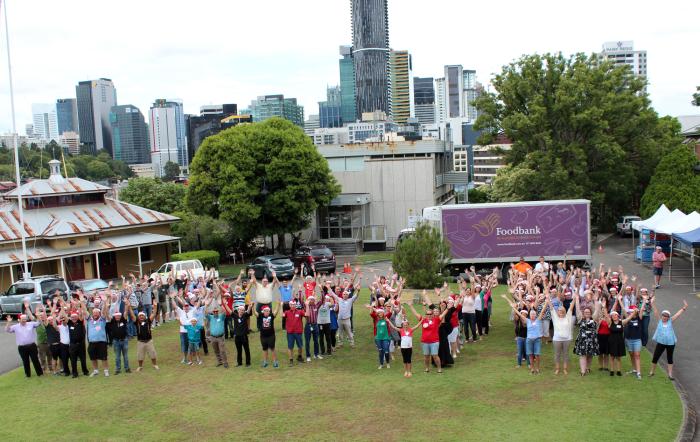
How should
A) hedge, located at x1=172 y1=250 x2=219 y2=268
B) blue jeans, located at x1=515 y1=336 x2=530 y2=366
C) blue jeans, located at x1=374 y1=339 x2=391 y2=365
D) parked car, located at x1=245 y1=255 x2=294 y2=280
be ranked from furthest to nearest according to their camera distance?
hedge, located at x1=172 y1=250 x2=219 y2=268
parked car, located at x1=245 y1=255 x2=294 y2=280
blue jeans, located at x1=374 y1=339 x2=391 y2=365
blue jeans, located at x1=515 y1=336 x2=530 y2=366

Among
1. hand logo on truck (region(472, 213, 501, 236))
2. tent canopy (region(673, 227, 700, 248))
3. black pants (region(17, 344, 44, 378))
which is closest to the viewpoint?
black pants (region(17, 344, 44, 378))

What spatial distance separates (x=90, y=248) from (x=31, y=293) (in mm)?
9378

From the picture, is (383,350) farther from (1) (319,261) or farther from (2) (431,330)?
(1) (319,261)

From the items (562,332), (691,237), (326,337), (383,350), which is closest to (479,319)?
(383,350)

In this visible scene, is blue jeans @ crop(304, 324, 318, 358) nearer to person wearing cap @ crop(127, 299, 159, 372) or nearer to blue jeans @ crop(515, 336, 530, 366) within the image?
person wearing cap @ crop(127, 299, 159, 372)

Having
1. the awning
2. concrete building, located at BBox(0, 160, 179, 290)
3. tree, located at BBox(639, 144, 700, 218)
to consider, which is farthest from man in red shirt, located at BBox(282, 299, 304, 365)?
tree, located at BBox(639, 144, 700, 218)

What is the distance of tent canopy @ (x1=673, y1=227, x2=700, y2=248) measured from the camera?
23125 millimetres

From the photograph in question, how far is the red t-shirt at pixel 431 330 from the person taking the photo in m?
13.9

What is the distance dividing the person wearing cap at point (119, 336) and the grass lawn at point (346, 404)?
47 cm

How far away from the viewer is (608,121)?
41656 mm

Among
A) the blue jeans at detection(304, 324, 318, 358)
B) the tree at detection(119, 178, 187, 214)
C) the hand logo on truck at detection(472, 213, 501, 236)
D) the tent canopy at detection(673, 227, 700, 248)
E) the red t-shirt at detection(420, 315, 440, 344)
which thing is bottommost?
the blue jeans at detection(304, 324, 318, 358)

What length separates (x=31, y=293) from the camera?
24.3 m

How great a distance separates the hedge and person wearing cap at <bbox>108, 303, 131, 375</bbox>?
20819mm

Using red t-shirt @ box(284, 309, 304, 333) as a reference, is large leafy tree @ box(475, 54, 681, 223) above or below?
above
